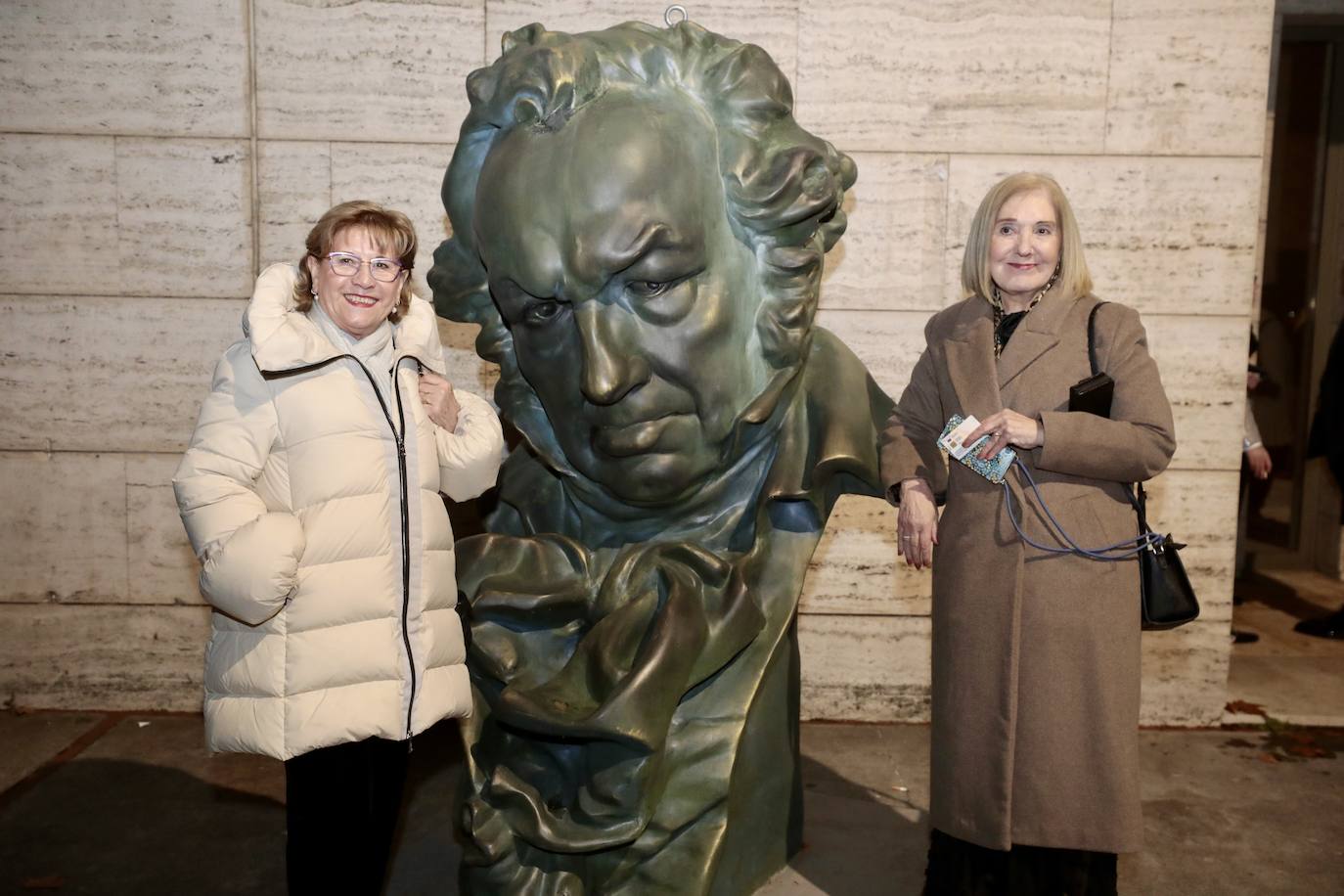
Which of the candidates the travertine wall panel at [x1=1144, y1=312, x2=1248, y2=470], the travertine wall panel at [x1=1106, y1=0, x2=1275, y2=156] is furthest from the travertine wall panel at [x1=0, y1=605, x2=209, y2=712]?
the travertine wall panel at [x1=1106, y1=0, x2=1275, y2=156]

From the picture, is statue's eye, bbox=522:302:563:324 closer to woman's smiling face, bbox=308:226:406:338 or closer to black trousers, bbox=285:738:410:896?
woman's smiling face, bbox=308:226:406:338

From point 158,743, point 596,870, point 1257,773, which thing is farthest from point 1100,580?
point 158,743

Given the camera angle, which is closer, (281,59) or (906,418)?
(906,418)

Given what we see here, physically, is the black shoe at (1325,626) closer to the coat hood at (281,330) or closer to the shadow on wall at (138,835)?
the shadow on wall at (138,835)

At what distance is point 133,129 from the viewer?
4465mm

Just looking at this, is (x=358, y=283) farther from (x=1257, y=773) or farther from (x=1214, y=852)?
(x=1257, y=773)

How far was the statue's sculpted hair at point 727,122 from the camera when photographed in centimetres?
269

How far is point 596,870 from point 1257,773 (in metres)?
2.52

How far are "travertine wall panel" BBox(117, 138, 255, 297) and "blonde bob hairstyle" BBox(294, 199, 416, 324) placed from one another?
7.21 feet

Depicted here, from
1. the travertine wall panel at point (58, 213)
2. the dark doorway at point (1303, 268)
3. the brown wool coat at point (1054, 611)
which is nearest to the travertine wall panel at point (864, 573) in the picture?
the brown wool coat at point (1054, 611)

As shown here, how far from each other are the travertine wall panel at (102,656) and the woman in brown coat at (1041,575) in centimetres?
315

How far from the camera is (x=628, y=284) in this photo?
8.77ft

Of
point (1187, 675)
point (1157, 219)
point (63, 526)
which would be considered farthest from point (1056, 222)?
point (63, 526)

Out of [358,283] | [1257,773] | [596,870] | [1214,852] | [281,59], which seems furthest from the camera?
[281,59]
